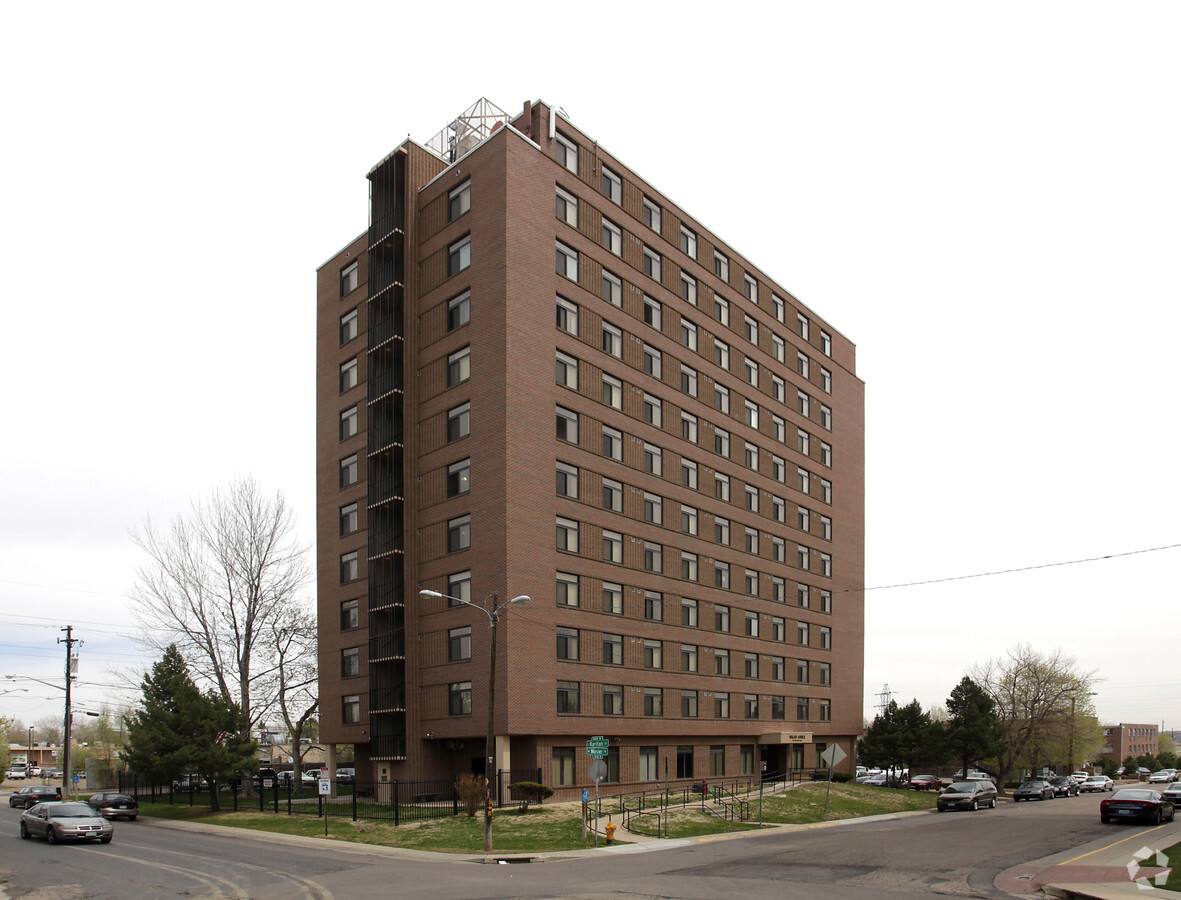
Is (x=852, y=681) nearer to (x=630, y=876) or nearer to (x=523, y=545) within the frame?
(x=523, y=545)

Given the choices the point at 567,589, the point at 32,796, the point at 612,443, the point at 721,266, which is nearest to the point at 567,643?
the point at 567,589

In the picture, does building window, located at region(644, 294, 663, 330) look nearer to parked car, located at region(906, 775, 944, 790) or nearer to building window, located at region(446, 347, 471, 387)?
building window, located at region(446, 347, 471, 387)

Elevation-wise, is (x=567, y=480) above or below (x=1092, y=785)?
→ above

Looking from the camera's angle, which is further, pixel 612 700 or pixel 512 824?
pixel 612 700

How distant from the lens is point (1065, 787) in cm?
7562

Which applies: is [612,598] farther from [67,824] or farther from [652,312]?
[67,824]

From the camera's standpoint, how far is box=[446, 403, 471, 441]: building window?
157 feet

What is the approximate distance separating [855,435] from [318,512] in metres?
42.1

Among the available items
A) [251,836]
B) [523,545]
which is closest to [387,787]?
[251,836]

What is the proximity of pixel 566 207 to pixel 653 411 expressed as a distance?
40.0ft

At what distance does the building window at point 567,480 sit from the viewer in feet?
158

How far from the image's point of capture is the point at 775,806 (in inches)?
1863

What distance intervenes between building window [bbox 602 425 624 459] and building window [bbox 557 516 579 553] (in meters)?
4.71

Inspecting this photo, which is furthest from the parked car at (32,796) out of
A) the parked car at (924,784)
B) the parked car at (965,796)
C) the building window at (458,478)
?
the parked car at (924,784)
